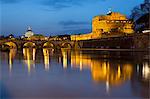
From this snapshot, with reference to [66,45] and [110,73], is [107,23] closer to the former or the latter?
[66,45]

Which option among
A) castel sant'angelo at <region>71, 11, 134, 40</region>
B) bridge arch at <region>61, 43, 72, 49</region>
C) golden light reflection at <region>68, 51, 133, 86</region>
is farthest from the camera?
bridge arch at <region>61, 43, 72, 49</region>

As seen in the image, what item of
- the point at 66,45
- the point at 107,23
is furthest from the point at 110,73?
the point at 66,45

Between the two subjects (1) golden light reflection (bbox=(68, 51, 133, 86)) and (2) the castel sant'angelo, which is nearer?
(1) golden light reflection (bbox=(68, 51, 133, 86))

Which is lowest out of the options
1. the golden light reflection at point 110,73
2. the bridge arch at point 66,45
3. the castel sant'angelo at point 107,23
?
the golden light reflection at point 110,73

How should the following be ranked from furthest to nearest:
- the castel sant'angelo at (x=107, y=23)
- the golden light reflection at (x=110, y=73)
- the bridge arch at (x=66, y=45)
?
1. the bridge arch at (x=66, y=45)
2. the castel sant'angelo at (x=107, y=23)
3. the golden light reflection at (x=110, y=73)

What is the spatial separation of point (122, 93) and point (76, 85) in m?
2.92

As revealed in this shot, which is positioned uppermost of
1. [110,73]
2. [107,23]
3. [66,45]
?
[107,23]

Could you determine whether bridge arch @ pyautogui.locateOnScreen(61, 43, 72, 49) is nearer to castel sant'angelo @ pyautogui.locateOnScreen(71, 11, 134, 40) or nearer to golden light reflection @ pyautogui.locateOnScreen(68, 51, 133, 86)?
castel sant'angelo @ pyautogui.locateOnScreen(71, 11, 134, 40)

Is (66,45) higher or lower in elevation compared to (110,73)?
higher

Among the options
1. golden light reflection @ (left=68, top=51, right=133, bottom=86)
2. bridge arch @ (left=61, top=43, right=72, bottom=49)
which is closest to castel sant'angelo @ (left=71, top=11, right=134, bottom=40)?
bridge arch @ (left=61, top=43, right=72, bottom=49)

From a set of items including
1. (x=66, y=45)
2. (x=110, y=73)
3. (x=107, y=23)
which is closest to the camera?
(x=110, y=73)

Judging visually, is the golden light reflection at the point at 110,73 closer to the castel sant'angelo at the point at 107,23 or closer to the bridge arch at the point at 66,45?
the castel sant'angelo at the point at 107,23

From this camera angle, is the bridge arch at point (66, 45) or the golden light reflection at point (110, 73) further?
the bridge arch at point (66, 45)

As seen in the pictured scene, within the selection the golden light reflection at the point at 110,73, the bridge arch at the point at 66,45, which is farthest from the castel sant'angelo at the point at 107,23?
the golden light reflection at the point at 110,73
